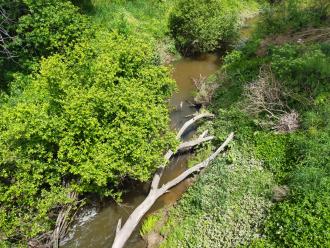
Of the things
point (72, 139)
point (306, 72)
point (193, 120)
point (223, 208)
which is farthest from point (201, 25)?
point (223, 208)

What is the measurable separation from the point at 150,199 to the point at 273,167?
4.32m

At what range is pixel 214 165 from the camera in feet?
42.5

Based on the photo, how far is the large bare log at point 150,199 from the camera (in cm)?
1091

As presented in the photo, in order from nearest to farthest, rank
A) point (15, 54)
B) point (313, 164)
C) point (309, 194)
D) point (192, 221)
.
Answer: point (309, 194) → point (313, 164) → point (192, 221) → point (15, 54)

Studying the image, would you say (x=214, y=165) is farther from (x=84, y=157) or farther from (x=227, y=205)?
(x=84, y=157)

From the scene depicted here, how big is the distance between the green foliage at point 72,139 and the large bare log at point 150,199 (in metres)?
0.90

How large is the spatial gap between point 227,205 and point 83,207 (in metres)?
5.27

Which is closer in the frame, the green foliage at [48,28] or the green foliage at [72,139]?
the green foliage at [72,139]

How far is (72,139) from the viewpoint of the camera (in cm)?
1101

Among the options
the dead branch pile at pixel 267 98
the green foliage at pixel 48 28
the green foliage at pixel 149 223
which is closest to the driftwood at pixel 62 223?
the green foliage at pixel 149 223

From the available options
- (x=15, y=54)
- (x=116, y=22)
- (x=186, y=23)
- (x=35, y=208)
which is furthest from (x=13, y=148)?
(x=186, y=23)

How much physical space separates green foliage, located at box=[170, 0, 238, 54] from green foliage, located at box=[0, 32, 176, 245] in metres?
9.62

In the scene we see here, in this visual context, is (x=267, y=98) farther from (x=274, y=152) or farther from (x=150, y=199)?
(x=150, y=199)

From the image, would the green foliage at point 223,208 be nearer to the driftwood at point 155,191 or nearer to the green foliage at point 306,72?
the driftwood at point 155,191
